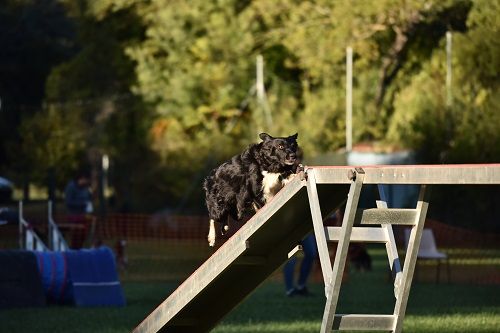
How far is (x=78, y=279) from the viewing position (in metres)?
17.3

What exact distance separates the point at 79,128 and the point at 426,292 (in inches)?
1170

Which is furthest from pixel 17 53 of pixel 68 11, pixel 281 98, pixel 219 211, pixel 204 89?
pixel 219 211

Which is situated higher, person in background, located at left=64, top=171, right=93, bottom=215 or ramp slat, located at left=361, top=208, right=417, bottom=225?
ramp slat, located at left=361, top=208, right=417, bottom=225

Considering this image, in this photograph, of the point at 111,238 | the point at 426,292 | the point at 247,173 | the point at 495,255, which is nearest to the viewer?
the point at 247,173

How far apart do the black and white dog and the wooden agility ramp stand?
0.24m

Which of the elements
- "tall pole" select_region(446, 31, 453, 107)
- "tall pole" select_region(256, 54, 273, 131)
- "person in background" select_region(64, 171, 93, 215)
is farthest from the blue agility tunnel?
"tall pole" select_region(256, 54, 273, 131)

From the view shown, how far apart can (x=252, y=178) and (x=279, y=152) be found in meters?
0.27

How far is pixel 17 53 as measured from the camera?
56.0 meters

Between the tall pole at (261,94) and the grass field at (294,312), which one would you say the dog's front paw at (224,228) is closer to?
the grass field at (294,312)

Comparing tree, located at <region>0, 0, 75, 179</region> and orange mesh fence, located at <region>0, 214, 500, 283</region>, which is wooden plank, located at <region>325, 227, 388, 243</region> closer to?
orange mesh fence, located at <region>0, 214, 500, 283</region>

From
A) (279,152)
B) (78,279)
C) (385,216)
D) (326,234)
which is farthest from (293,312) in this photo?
(326,234)

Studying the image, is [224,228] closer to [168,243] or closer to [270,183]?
[270,183]

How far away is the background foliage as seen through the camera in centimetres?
3303

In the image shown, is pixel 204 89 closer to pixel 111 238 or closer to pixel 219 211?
pixel 111 238
